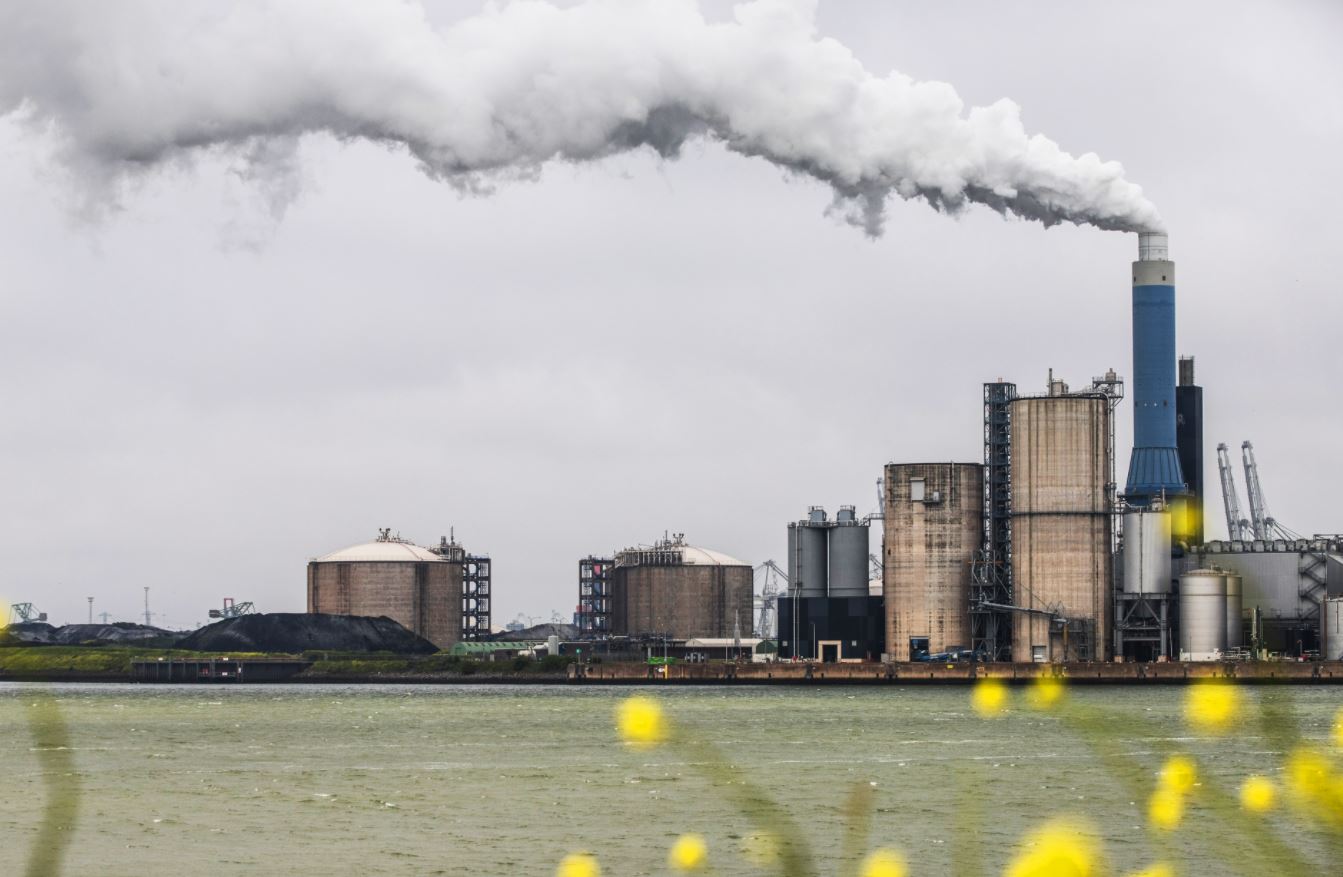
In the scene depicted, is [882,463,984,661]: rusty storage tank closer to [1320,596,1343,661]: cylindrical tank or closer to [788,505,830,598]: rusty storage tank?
[788,505,830,598]: rusty storage tank

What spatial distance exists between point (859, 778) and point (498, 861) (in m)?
25.9

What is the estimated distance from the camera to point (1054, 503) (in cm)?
17125

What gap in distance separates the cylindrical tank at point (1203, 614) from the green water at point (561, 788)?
45479 millimetres

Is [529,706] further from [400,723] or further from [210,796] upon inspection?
[210,796]

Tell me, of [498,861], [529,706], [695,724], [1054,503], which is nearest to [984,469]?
[1054,503]

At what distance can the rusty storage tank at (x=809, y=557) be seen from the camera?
192m

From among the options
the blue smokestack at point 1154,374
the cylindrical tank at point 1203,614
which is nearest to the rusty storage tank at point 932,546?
the blue smokestack at point 1154,374

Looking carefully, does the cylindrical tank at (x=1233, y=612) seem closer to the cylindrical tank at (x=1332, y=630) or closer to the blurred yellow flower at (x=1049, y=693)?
the cylindrical tank at (x=1332, y=630)

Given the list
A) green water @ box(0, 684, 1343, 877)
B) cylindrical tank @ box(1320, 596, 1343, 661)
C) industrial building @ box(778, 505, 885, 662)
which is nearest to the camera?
green water @ box(0, 684, 1343, 877)

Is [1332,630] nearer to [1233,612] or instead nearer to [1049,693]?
[1233,612]

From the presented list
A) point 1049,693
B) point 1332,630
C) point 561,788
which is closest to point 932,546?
point 1332,630

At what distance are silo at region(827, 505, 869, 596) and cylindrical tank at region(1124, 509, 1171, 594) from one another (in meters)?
25.3

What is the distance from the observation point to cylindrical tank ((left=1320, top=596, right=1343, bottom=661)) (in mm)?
172125

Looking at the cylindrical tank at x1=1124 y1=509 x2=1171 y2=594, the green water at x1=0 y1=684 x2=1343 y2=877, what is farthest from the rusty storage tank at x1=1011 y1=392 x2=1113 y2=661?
the green water at x1=0 y1=684 x2=1343 y2=877
